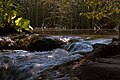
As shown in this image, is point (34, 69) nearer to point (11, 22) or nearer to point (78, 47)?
point (78, 47)

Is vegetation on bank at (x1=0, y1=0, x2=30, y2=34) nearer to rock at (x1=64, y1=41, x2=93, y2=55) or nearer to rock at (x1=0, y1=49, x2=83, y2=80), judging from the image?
rock at (x1=64, y1=41, x2=93, y2=55)

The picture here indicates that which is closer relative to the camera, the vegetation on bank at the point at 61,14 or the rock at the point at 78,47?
the rock at the point at 78,47

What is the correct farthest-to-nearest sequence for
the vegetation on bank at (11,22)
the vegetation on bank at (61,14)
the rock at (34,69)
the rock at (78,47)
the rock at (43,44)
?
the vegetation on bank at (61,14) < the vegetation on bank at (11,22) < the rock at (43,44) < the rock at (78,47) < the rock at (34,69)

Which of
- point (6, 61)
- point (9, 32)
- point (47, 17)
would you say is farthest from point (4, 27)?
point (47, 17)

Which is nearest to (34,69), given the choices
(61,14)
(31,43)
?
(31,43)

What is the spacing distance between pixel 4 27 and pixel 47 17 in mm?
5757

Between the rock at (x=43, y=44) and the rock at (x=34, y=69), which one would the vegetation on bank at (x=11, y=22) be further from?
the rock at (x=34, y=69)

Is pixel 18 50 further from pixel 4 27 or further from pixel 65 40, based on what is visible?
pixel 4 27

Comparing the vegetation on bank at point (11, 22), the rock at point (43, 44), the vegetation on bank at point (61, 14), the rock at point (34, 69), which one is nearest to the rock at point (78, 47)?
the rock at point (43, 44)

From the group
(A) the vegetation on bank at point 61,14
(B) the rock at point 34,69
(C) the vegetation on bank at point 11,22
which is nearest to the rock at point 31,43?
(C) the vegetation on bank at point 11,22

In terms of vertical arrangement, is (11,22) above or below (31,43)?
above

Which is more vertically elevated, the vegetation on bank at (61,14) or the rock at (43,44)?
the vegetation on bank at (61,14)

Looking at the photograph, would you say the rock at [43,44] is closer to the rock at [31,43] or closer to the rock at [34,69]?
the rock at [31,43]

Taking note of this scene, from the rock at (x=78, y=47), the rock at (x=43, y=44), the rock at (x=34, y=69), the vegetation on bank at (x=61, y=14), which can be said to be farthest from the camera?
the vegetation on bank at (x=61, y=14)
